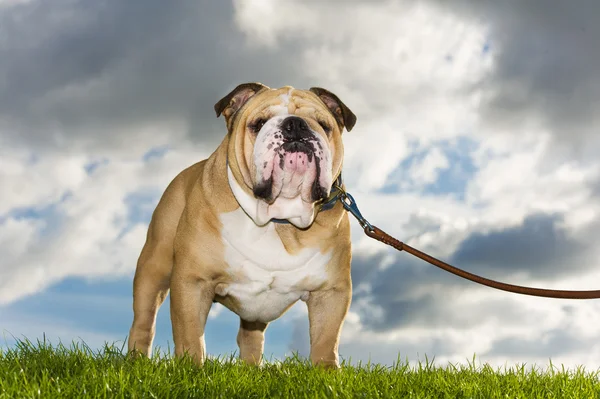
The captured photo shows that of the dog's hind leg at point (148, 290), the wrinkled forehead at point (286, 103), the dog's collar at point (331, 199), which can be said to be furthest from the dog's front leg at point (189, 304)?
the wrinkled forehead at point (286, 103)

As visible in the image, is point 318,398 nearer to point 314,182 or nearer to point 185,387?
point 185,387

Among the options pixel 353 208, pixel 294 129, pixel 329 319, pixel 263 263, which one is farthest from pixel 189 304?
pixel 294 129

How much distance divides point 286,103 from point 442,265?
1.68 meters

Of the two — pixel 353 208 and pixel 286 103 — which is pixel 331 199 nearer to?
pixel 353 208

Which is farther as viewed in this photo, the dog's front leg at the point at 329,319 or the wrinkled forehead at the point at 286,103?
the dog's front leg at the point at 329,319

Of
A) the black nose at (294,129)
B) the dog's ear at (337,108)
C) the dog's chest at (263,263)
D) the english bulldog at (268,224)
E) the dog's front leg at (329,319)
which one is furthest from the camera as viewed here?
the dog's front leg at (329,319)

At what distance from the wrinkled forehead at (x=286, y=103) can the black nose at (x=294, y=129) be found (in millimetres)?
218

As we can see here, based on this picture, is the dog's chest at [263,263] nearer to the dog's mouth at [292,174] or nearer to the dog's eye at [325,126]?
the dog's mouth at [292,174]

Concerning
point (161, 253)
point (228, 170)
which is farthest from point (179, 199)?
point (228, 170)

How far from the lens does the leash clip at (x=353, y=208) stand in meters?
5.70

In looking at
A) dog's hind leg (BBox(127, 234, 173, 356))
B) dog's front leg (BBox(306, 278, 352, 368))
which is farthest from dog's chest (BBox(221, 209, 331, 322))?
dog's hind leg (BBox(127, 234, 173, 356))

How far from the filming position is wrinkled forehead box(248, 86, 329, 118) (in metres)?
5.26

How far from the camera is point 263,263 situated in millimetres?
5555

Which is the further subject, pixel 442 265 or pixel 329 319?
pixel 329 319
